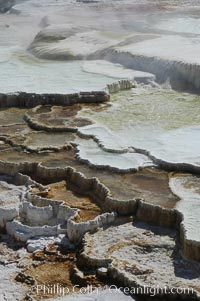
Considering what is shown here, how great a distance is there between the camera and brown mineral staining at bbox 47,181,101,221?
679 centimetres

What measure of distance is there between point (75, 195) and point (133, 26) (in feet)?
39.5

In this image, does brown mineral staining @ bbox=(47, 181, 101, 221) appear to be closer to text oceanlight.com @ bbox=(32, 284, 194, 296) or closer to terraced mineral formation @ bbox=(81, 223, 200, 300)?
terraced mineral formation @ bbox=(81, 223, 200, 300)

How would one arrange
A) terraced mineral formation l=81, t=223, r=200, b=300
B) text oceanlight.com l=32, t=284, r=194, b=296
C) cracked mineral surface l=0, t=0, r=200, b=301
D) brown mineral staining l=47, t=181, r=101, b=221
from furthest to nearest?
1. brown mineral staining l=47, t=181, r=101, b=221
2. cracked mineral surface l=0, t=0, r=200, b=301
3. terraced mineral formation l=81, t=223, r=200, b=300
4. text oceanlight.com l=32, t=284, r=194, b=296

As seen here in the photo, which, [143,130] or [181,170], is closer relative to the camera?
[181,170]

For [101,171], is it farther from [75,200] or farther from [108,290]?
[108,290]

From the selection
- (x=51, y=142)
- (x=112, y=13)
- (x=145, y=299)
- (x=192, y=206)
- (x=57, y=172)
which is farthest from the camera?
(x=112, y=13)

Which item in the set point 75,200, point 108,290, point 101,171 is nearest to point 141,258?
point 108,290

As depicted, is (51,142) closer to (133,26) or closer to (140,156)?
(140,156)

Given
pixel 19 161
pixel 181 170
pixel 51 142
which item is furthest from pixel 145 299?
pixel 51 142

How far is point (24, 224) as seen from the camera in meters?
6.79

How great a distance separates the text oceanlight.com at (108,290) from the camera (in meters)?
5.37

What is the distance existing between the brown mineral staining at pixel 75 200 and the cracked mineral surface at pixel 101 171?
1cm

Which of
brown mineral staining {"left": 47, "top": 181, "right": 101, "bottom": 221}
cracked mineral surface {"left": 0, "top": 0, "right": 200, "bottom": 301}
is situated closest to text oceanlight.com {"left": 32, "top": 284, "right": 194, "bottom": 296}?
cracked mineral surface {"left": 0, "top": 0, "right": 200, "bottom": 301}

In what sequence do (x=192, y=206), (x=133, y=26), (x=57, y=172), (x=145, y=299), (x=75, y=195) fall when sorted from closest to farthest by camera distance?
(x=145, y=299)
(x=192, y=206)
(x=75, y=195)
(x=57, y=172)
(x=133, y=26)
